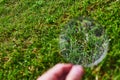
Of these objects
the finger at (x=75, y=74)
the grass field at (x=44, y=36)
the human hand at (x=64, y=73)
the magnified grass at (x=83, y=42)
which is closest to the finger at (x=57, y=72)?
the human hand at (x=64, y=73)

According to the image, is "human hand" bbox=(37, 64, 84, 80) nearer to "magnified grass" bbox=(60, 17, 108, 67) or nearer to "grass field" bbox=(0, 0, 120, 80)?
"magnified grass" bbox=(60, 17, 108, 67)

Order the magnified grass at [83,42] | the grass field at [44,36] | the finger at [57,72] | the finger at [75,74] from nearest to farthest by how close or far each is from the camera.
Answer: the finger at [75,74] < the finger at [57,72] < the magnified grass at [83,42] < the grass field at [44,36]

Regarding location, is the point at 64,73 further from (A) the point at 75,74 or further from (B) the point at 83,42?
(B) the point at 83,42

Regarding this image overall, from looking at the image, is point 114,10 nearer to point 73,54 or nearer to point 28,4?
point 73,54

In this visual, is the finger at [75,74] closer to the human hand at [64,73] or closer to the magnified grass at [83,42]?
the human hand at [64,73]

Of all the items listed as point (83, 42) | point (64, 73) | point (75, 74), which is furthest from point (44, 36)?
point (75, 74)
